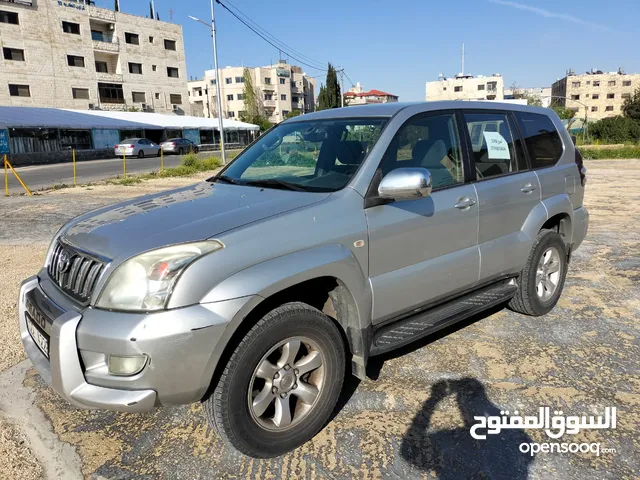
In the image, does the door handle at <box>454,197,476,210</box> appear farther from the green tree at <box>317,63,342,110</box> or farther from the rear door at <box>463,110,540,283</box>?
the green tree at <box>317,63,342,110</box>

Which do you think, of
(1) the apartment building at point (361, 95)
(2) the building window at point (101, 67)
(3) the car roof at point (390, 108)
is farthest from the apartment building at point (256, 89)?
(3) the car roof at point (390, 108)

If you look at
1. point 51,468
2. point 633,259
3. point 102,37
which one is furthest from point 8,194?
point 102,37

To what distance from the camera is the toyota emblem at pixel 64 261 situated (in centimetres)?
262

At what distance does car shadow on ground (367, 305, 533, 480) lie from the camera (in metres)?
2.47

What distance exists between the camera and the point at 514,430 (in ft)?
9.23

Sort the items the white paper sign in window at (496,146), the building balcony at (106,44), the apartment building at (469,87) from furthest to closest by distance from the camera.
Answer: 1. the apartment building at (469,87)
2. the building balcony at (106,44)
3. the white paper sign in window at (496,146)

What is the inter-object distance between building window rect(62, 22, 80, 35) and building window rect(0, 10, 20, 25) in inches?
170

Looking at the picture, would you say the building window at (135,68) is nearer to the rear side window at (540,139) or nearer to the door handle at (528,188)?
the rear side window at (540,139)

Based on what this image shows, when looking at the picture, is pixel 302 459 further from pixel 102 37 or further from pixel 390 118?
pixel 102 37

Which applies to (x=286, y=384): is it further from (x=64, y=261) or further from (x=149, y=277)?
(x=64, y=261)

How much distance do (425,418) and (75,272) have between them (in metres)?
2.16

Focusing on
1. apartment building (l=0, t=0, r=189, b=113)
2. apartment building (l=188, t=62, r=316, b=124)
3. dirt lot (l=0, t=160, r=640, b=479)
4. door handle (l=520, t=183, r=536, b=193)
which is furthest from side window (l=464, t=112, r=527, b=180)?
apartment building (l=188, t=62, r=316, b=124)

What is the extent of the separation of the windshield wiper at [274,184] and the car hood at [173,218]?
70mm

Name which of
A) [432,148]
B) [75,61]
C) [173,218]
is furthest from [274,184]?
[75,61]
